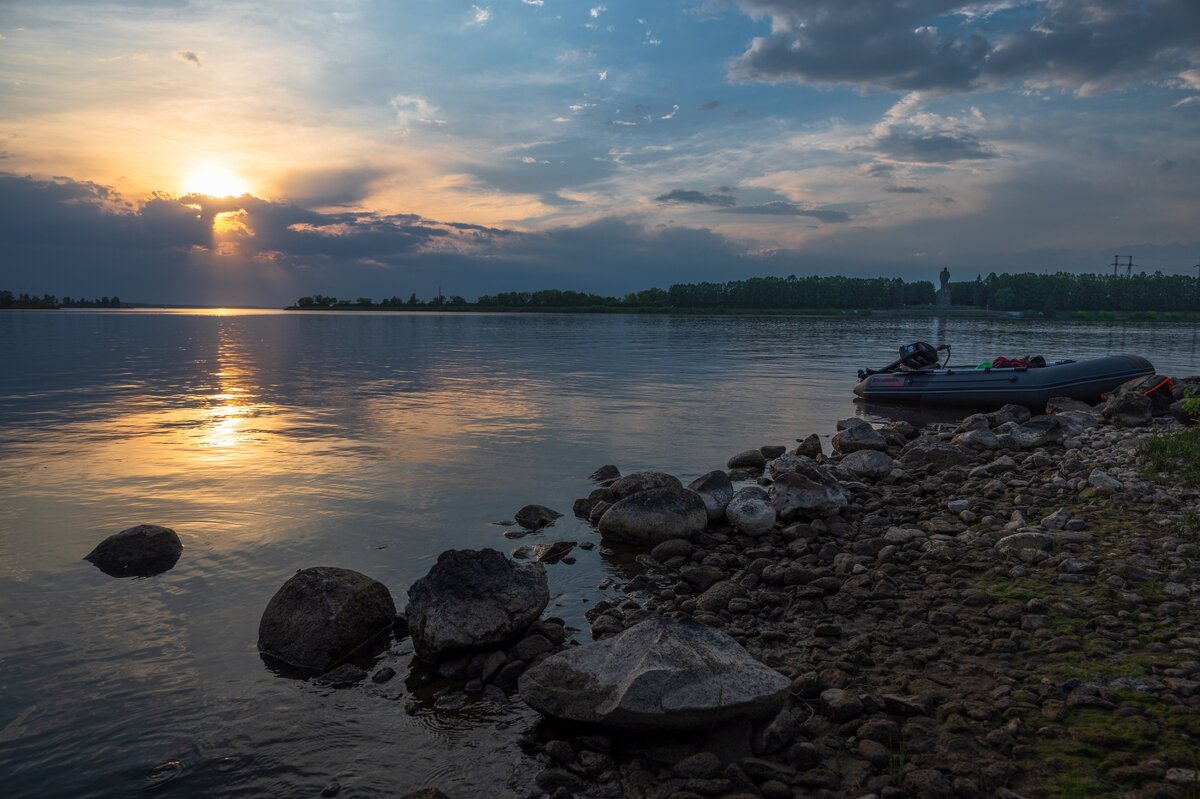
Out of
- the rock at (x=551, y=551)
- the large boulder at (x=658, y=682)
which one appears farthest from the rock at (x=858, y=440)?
the large boulder at (x=658, y=682)

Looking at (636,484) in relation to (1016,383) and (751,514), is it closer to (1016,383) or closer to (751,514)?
(751,514)

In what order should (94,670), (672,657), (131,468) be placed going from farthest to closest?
(131,468), (94,670), (672,657)

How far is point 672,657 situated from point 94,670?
5.05 m

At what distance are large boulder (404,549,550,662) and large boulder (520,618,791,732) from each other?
42.2 inches

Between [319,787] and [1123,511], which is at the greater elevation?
[1123,511]

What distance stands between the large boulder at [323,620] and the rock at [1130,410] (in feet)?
54.4

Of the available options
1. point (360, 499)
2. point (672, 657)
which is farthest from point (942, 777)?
point (360, 499)

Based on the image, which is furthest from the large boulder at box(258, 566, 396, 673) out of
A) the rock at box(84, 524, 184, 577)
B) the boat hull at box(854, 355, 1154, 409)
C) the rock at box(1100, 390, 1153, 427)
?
the boat hull at box(854, 355, 1154, 409)

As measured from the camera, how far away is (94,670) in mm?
6359

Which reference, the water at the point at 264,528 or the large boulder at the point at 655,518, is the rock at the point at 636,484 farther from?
the large boulder at the point at 655,518

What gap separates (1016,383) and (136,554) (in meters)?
22.3

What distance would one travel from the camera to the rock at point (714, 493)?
9.78 m

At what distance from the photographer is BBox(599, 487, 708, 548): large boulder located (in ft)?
30.4

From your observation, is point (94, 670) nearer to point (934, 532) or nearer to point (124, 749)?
point (124, 749)
